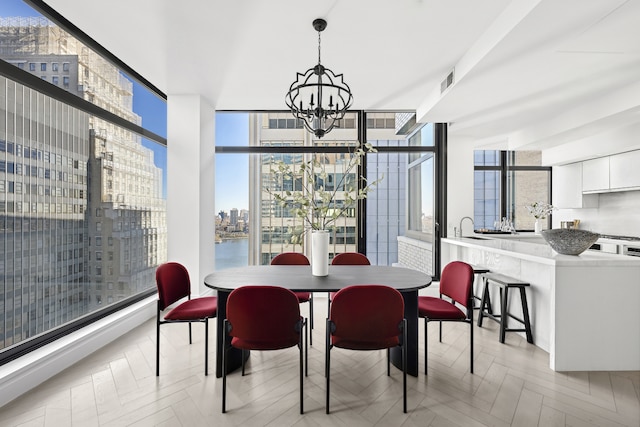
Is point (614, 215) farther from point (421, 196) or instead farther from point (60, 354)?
point (60, 354)

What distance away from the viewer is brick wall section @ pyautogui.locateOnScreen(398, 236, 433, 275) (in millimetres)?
5254

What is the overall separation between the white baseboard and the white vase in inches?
84.9

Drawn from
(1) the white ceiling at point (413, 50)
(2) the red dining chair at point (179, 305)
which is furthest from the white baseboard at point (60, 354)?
(1) the white ceiling at point (413, 50)

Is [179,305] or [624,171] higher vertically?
→ [624,171]

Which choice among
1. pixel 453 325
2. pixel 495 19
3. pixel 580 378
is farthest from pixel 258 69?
pixel 580 378

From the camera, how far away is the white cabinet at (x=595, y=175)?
5023 millimetres

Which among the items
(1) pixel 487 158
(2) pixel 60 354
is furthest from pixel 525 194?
(2) pixel 60 354

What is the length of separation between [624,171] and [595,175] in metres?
0.50

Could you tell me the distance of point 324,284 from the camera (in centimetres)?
254

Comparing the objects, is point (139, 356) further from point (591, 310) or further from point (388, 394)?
point (591, 310)

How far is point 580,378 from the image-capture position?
2576mm

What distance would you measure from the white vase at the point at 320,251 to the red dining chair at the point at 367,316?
747 mm

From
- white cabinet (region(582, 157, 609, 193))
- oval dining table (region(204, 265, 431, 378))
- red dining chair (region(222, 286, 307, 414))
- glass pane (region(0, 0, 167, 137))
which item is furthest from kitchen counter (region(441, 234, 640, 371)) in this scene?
glass pane (region(0, 0, 167, 137))

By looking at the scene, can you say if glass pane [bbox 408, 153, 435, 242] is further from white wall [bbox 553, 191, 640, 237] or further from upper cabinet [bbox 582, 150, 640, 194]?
white wall [bbox 553, 191, 640, 237]
